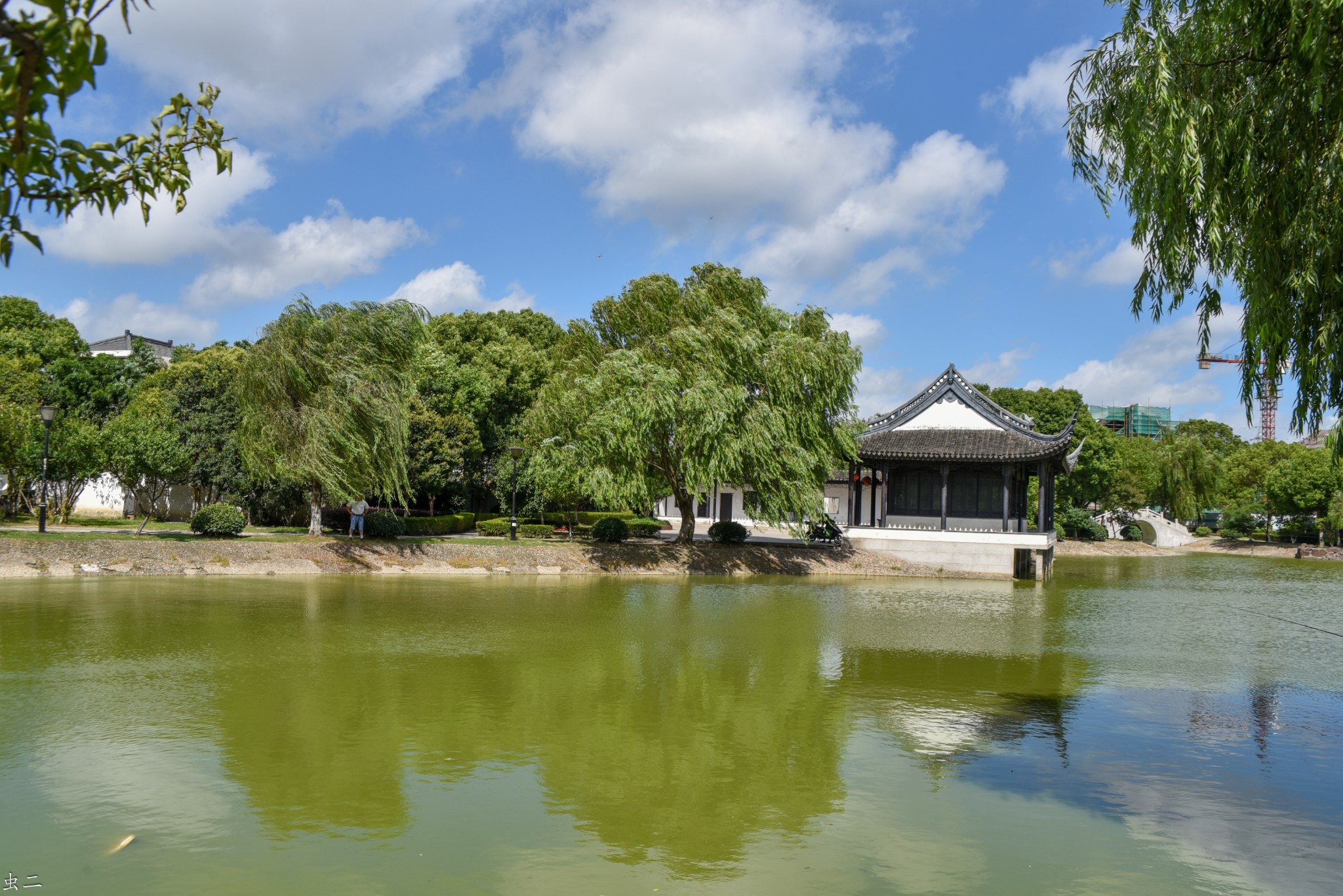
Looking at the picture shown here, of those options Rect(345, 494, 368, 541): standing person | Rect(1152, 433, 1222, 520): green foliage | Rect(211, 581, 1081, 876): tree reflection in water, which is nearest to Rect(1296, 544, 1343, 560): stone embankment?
Rect(1152, 433, 1222, 520): green foliage

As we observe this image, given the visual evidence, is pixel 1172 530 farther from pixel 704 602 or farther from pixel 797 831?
pixel 797 831

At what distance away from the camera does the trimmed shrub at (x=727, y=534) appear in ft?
94.4

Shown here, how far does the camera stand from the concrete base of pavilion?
2911cm

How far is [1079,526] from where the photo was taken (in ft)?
164

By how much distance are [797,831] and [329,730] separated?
4632 mm

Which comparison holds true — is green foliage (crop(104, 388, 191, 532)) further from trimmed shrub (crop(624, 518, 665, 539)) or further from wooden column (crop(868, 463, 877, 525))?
wooden column (crop(868, 463, 877, 525))

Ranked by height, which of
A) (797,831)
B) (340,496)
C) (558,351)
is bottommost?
(797,831)

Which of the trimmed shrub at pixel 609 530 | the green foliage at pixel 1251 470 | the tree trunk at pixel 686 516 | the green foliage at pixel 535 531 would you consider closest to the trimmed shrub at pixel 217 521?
the trimmed shrub at pixel 609 530

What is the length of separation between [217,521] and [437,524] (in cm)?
832

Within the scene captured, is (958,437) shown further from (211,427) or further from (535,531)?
(211,427)

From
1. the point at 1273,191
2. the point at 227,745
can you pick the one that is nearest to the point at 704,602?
the point at 227,745

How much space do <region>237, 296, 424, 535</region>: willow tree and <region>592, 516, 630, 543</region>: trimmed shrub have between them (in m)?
6.58

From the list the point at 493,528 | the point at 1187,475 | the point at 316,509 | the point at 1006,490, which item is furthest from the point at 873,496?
the point at 1187,475

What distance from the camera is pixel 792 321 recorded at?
91.4 ft
